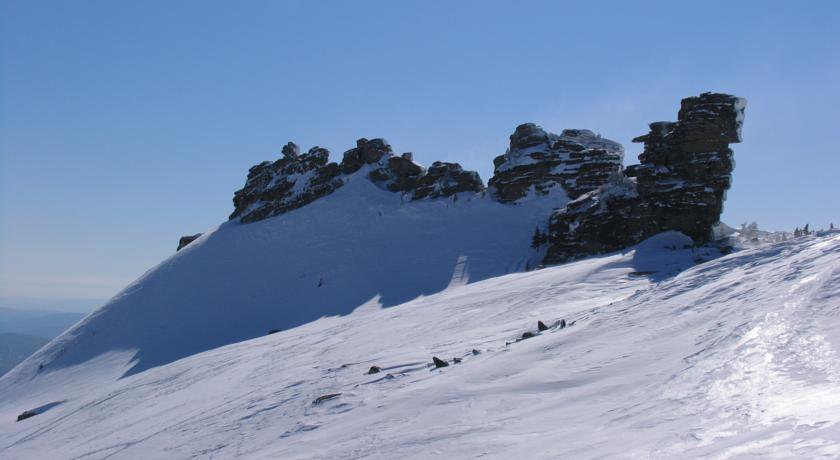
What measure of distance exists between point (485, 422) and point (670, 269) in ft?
49.3

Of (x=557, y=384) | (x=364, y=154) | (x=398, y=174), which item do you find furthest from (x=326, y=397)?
(x=364, y=154)

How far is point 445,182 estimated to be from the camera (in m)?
51.4

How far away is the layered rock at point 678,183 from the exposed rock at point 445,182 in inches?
623

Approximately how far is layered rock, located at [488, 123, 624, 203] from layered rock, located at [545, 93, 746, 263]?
10.4 m

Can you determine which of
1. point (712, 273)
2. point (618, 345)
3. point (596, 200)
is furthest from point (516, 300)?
point (596, 200)

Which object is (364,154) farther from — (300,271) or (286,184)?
(300,271)

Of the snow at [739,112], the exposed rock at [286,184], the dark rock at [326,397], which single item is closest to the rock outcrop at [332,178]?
the exposed rock at [286,184]

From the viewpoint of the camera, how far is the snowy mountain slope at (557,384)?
24.3ft

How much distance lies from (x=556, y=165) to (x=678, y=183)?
49.4 feet

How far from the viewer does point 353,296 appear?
129ft

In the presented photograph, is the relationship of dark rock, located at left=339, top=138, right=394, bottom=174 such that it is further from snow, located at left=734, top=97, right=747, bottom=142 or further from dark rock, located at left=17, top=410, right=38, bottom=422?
dark rock, located at left=17, top=410, right=38, bottom=422

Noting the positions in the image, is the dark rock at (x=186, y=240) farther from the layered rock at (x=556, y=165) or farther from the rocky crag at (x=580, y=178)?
the layered rock at (x=556, y=165)

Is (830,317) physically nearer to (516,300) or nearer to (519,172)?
(516,300)

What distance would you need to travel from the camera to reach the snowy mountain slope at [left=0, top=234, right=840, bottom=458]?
739 cm
